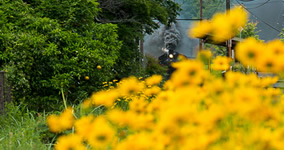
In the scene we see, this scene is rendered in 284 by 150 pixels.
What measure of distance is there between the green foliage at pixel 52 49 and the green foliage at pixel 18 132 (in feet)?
2.10

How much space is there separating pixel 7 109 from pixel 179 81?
5391 mm

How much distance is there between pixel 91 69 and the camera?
7.96 meters

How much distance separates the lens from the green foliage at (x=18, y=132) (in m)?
4.20

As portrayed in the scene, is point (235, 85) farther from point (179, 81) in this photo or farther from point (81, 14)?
point (81, 14)

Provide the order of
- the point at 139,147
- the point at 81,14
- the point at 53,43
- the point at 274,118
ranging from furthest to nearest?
the point at 81,14 < the point at 53,43 < the point at 274,118 < the point at 139,147

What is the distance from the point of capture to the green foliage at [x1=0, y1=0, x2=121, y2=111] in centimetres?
720

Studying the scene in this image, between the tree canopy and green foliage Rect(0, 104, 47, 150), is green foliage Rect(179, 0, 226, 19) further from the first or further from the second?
green foliage Rect(0, 104, 47, 150)

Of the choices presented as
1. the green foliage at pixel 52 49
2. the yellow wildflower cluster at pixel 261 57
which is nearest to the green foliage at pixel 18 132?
the green foliage at pixel 52 49

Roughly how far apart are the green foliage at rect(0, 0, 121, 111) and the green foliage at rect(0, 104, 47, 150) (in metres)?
0.64

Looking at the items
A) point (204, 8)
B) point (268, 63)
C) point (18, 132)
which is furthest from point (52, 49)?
point (204, 8)

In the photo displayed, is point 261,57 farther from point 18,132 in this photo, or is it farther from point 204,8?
point 204,8

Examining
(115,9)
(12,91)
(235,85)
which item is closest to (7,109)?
(12,91)

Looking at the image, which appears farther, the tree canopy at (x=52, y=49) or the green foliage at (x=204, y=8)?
the green foliage at (x=204, y=8)

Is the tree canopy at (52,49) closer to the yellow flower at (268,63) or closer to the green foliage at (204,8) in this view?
the yellow flower at (268,63)
